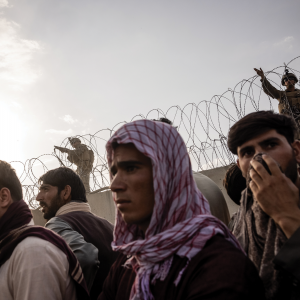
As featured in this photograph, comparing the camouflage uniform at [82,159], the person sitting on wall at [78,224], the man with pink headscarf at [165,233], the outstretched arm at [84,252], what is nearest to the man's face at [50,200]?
the person sitting on wall at [78,224]

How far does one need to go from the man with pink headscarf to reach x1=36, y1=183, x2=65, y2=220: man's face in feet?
5.46

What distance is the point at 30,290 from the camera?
160cm

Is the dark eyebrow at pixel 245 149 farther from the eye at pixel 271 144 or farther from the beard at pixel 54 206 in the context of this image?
the beard at pixel 54 206

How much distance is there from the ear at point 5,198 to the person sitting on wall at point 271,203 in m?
1.67

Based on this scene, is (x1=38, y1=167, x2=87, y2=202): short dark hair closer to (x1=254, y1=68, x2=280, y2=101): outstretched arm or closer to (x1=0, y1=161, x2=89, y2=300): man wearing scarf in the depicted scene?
(x1=0, y1=161, x2=89, y2=300): man wearing scarf

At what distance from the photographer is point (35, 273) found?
164 centimetres

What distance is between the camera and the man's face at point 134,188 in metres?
1.47

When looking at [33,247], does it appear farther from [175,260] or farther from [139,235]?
[175,260]

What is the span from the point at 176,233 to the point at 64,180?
2.21 meters

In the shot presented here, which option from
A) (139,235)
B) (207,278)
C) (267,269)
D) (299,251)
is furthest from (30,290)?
(299,251)

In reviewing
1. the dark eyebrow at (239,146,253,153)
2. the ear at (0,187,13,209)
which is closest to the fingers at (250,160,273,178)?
the dark eyebrow at (239,146,253,153)

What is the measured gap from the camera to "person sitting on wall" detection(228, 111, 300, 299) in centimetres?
120

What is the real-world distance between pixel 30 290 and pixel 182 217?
97 centimetres

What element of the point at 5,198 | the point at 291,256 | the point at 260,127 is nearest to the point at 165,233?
the point at 291,256
